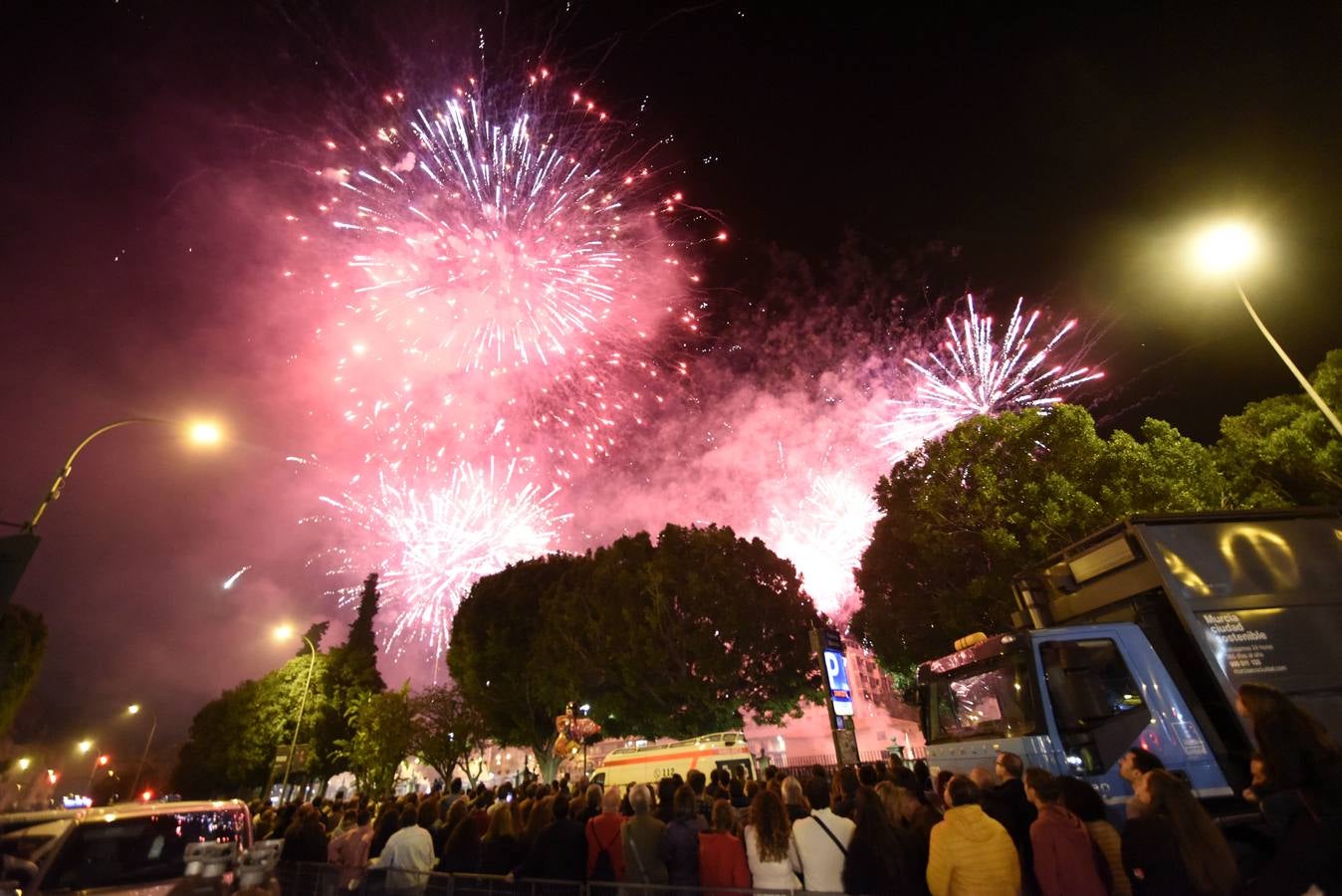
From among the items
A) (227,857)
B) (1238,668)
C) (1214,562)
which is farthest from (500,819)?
(1214,562)

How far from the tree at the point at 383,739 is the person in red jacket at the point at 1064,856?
45.1 m

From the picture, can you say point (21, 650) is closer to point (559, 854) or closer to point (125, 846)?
point (125, 846)

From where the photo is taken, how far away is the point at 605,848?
6.42 meters

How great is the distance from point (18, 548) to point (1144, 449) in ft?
81.0

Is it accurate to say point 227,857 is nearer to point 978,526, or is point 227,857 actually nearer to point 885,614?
point 978,526

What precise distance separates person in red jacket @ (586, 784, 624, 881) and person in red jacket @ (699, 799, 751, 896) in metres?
1.24

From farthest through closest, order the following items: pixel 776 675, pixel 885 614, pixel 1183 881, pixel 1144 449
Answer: pixel 776 675 → pixel 885 614 → pixel 1144 449 → pixel 1183 881

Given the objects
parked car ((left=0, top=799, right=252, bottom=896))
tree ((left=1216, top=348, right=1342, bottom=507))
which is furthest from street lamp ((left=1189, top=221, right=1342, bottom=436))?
parked car ((left=0, top=799, right=252, bottom=896))

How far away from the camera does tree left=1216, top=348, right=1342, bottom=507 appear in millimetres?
17375

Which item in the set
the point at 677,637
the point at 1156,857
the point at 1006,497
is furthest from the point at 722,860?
the point at 677,637

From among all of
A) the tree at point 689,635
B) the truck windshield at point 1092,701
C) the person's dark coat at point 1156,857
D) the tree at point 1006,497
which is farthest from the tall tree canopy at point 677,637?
the person's dark coat at point 1156,857

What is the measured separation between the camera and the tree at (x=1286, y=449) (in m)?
17.4

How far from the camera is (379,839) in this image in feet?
31.7

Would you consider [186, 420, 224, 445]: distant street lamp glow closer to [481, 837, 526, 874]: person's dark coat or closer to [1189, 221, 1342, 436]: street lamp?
[481, 837, 526, 874]: person's dark coat
